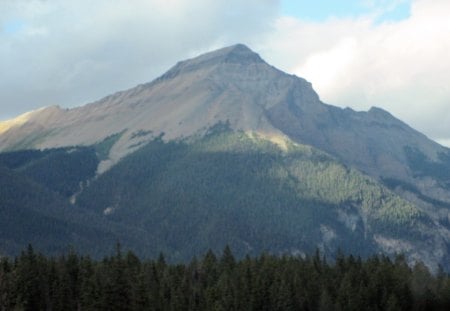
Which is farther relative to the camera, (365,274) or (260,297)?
(365,274)

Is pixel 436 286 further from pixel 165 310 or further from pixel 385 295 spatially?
pixel 165 310

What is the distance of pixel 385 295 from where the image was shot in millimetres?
180000

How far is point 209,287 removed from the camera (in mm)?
180125

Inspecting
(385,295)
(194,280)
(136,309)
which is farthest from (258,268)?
(136,309)

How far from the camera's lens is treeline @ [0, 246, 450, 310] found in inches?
6348

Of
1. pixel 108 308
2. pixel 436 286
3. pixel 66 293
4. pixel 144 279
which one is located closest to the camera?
pixel 108 308

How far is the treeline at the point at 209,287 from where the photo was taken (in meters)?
161

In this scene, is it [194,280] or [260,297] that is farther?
[194,280]

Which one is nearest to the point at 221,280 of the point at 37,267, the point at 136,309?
the point at 136,309

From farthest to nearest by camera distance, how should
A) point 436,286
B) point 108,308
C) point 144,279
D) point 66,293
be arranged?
point 436,286, point 144,279, point 66,293, point 108,308

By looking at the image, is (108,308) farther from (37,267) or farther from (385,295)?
(385,295)

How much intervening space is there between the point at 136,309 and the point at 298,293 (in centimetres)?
3498

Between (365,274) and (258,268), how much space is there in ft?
75.5

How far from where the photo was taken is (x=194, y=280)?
195 metres
